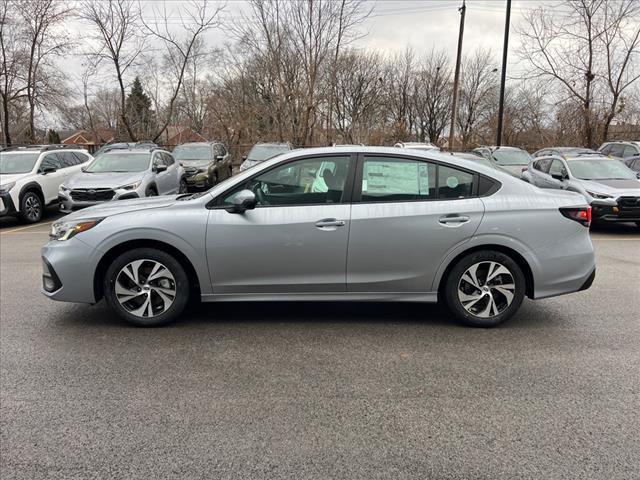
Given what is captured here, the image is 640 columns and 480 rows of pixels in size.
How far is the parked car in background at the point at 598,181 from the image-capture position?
10.1 metres

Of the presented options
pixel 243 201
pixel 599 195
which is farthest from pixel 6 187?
pixel 599 195

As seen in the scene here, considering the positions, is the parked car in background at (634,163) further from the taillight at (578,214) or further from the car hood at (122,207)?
the car hood at (122,207)

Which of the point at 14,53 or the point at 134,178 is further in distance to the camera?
the point at 14,53

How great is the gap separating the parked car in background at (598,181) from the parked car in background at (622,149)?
6.15m

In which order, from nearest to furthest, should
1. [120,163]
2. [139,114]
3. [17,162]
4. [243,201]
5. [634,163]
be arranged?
[243,201]
[120,163]
[17,162]
[634,163]
[139,114]

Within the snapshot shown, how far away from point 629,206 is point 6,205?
13.3 metres

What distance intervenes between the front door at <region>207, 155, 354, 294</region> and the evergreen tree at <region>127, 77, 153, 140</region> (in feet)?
99.8

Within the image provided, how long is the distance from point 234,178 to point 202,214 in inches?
17.7

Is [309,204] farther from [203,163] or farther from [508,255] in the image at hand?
[203,163]

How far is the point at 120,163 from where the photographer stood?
12680 mm

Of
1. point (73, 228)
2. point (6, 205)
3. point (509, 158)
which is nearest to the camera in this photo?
point (73, 228)

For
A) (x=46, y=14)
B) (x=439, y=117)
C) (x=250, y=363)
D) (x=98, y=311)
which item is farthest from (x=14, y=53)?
(x=439, y=117)

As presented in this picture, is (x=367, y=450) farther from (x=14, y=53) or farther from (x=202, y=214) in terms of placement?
(x=14, y=53)

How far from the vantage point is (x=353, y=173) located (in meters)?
4.56
